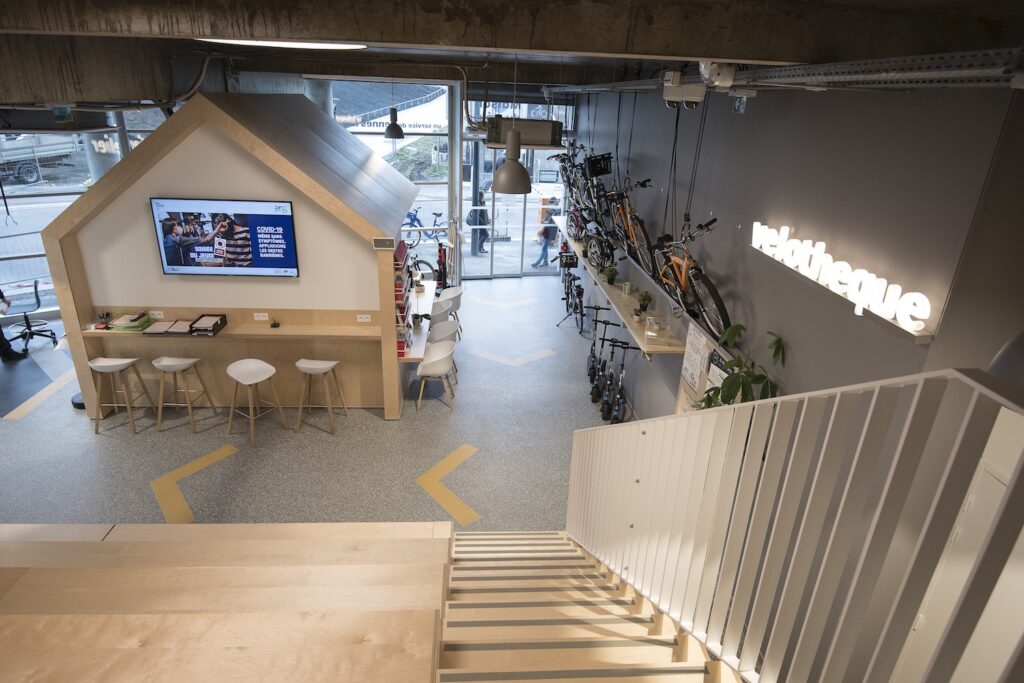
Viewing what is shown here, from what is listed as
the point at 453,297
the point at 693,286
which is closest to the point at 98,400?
the point at 453,297

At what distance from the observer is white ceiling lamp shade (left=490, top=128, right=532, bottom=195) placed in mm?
5012

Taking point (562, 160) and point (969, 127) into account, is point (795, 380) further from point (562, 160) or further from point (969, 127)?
point (562, 160)

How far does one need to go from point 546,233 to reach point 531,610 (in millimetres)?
10644

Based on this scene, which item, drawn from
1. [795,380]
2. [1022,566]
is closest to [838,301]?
[795,380]

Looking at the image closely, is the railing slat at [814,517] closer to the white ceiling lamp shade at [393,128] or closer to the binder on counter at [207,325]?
the binder on counter at [207,325]

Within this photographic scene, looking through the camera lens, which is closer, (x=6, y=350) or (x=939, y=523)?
(x=939, y=523)

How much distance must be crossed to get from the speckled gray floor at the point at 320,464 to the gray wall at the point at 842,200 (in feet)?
9.04

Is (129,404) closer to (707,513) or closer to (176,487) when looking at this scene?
(176,487)

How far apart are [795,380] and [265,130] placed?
5368 mm

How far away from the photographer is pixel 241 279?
6500 millimetres

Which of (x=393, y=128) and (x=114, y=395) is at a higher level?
(x=393, y=128)

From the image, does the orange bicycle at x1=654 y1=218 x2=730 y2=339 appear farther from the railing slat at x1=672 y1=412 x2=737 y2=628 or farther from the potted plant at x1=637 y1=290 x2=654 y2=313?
the railing slat at x1=672 y1=412 x2=737 y2=628

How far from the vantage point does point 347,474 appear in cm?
603

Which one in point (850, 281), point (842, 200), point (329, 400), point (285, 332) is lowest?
point (329, 400)
